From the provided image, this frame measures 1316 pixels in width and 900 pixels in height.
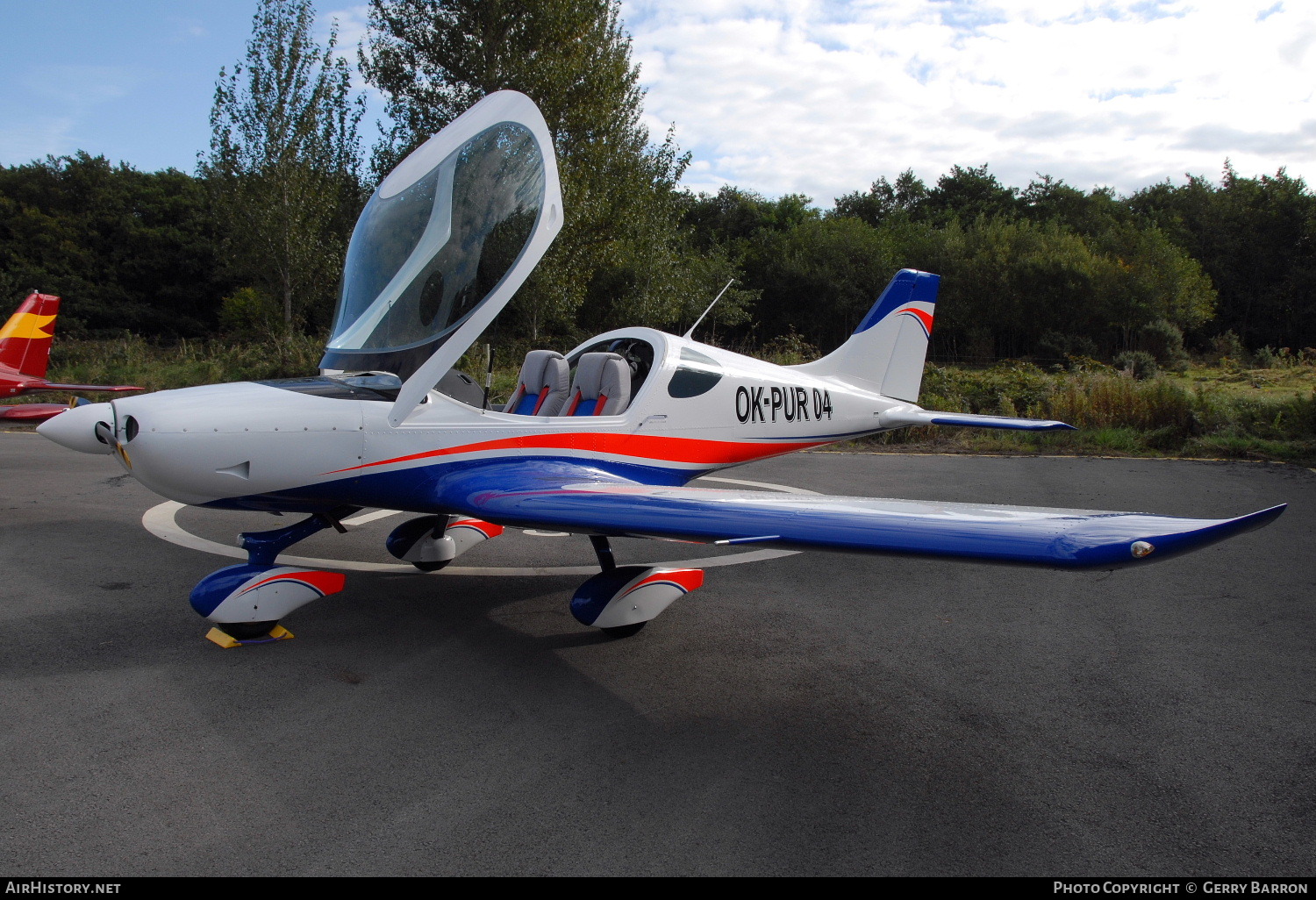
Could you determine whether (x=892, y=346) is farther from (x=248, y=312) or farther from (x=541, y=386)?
(x=248, y=312)

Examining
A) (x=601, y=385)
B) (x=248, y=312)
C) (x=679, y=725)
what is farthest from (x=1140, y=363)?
(x=248, y=312)

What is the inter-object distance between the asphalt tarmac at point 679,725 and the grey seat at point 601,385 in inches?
49.9

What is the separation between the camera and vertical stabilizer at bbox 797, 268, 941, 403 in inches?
283

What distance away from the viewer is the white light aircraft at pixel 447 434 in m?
3.69

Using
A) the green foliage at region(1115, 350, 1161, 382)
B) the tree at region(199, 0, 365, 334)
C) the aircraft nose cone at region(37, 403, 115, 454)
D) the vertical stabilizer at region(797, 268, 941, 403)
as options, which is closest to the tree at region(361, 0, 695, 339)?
the tree at region(199, 0, 365, 334)

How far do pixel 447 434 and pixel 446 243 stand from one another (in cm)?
110

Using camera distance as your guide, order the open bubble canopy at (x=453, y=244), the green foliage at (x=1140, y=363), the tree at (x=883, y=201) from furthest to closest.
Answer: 1. the tree at (x=883, y=201)
2. the green foliage at (x=1140, y=363)
3. the open bubble canopy at (x=453, y=244)

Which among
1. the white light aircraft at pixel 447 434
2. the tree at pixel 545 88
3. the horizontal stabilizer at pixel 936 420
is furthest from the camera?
the tree at pixel 545 88

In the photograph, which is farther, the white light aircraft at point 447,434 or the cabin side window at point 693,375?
the cabin side window at point 693,375

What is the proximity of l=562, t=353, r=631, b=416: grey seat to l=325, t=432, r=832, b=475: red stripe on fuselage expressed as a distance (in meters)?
0.22

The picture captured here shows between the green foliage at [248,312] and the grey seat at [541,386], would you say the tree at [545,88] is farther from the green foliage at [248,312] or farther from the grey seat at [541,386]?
the grey seat at [541,386]

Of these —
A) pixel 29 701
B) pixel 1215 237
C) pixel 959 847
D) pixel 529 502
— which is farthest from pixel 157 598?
pixel 1215 237

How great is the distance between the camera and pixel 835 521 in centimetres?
A: 303

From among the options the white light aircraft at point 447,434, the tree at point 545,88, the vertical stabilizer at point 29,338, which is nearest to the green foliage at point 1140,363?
the tree at point 545,88
